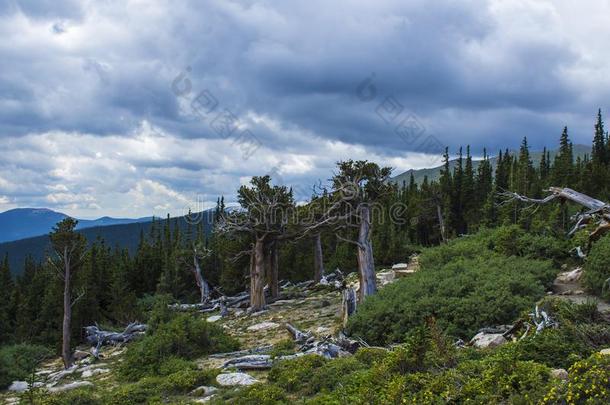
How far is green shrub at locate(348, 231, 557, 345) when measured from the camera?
13508mm

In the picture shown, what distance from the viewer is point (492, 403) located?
6320 millimetres

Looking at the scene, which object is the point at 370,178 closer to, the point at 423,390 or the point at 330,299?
the point at 330,299

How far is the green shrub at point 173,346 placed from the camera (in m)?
14.6

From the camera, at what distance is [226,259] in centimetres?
3031

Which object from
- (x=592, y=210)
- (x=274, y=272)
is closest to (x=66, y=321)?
(x=274, y=272)

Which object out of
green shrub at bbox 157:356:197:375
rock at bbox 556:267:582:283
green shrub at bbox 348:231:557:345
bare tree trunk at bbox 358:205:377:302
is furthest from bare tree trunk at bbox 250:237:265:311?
rock at bbox 556:267:582:283

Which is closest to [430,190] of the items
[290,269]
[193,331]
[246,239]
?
[290,269]

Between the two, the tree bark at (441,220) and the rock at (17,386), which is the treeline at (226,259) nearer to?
the tree bark at (441,220)

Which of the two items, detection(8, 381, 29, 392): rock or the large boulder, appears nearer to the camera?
detection(8, 381, 29, 392): rock

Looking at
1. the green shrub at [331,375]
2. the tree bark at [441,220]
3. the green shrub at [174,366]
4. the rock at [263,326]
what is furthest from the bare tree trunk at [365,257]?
the tree bark at [441,220]

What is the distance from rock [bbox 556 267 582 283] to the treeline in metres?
3.01

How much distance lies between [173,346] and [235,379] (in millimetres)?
5207

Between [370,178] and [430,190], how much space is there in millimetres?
37781

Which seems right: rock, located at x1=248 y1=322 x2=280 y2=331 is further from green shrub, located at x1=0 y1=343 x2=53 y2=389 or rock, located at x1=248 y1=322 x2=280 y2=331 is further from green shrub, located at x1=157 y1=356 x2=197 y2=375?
green shrub, located at x1=0 y1=343 x2=53 y2=389
